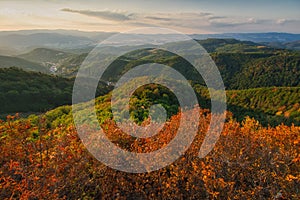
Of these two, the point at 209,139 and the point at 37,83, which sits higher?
the point at 209,139

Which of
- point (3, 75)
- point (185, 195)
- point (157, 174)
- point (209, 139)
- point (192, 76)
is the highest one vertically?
point (209, 139)

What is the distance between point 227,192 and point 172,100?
22.0 metres

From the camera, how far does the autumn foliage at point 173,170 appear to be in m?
4.93

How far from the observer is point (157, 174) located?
222 inches

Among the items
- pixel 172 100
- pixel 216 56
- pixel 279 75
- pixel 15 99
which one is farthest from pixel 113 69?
pixel 172 100

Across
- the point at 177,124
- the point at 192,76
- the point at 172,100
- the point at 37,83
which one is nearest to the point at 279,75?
the point at 192,76

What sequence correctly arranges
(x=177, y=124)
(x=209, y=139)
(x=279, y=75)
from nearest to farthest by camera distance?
(x=209, y=139)
(x=177, y=124)
(x=279, y=75)

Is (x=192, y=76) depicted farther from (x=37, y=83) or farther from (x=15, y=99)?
(x=15, y=99)

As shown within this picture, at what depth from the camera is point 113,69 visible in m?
190

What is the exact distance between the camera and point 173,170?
561cm

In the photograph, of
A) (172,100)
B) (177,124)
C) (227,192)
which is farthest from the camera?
(172,100)

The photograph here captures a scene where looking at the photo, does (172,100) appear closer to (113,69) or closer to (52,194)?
(52,194)

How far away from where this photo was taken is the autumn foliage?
4926 millimetres

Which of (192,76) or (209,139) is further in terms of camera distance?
(192,76)
